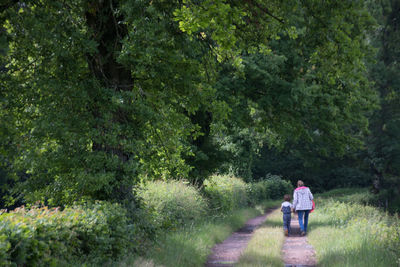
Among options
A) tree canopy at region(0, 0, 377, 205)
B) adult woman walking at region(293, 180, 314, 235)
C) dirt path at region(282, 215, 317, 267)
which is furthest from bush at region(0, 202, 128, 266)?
adult woman walking at region(293, 180, 314, 235)

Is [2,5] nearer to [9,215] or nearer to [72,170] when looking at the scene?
[72,170]

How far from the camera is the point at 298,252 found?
11.2 meters

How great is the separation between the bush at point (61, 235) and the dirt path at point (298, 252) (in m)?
4.36

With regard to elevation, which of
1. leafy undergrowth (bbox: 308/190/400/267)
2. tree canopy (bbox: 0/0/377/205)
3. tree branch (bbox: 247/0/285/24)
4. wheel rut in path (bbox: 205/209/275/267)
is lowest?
wheel rut in path (bbox: 205/209/275/267)

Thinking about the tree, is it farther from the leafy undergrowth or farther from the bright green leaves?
the bright green leaves

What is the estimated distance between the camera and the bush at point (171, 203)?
1132 cm

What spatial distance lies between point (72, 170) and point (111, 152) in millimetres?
963

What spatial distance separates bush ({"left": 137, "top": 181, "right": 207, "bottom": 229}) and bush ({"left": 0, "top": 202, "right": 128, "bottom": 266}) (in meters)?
2.43

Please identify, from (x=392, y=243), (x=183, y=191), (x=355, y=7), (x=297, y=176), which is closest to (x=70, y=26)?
(x=355, y=7)

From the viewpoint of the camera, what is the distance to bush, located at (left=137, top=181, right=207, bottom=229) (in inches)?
446

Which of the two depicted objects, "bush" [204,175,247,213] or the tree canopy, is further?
"bush" [204,175,247,213]

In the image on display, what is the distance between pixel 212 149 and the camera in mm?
17141

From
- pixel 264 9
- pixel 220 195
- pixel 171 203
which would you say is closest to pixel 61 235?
pixel 264 9

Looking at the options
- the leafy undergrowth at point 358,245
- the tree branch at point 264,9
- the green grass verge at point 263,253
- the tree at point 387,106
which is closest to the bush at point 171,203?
the green grass verge at point 263,253
